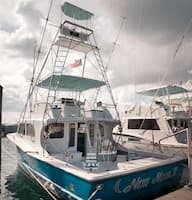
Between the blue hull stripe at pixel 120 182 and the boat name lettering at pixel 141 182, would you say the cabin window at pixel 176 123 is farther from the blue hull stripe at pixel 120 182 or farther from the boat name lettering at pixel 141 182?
the boat name lettering at pixel 141 182

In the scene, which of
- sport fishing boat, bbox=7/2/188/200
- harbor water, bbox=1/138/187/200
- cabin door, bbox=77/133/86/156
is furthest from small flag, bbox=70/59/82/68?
harbor water, bbox=1/138/187/200

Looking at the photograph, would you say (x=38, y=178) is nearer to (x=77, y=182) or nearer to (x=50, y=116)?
(x=50, y=116)

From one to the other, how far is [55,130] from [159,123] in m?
10.2

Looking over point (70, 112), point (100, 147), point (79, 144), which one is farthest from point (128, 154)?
point (70, 112)

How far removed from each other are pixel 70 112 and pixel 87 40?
10.9ft

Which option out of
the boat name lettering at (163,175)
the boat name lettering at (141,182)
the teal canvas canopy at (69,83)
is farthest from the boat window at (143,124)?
the boat name lettering at (141,182)

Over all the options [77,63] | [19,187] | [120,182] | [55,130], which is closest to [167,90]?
[77,63]

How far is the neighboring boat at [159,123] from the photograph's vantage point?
15375mm

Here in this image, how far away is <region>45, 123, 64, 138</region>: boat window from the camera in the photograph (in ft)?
27.4

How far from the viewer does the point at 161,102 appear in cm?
1705

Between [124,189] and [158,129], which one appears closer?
[124,189]

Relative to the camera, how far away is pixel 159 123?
54.2 feet

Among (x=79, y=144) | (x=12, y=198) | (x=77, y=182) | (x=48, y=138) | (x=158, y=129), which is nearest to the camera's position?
(x=77, y=182)

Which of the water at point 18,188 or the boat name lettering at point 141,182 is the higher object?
the boat name lettering at point 141,182
